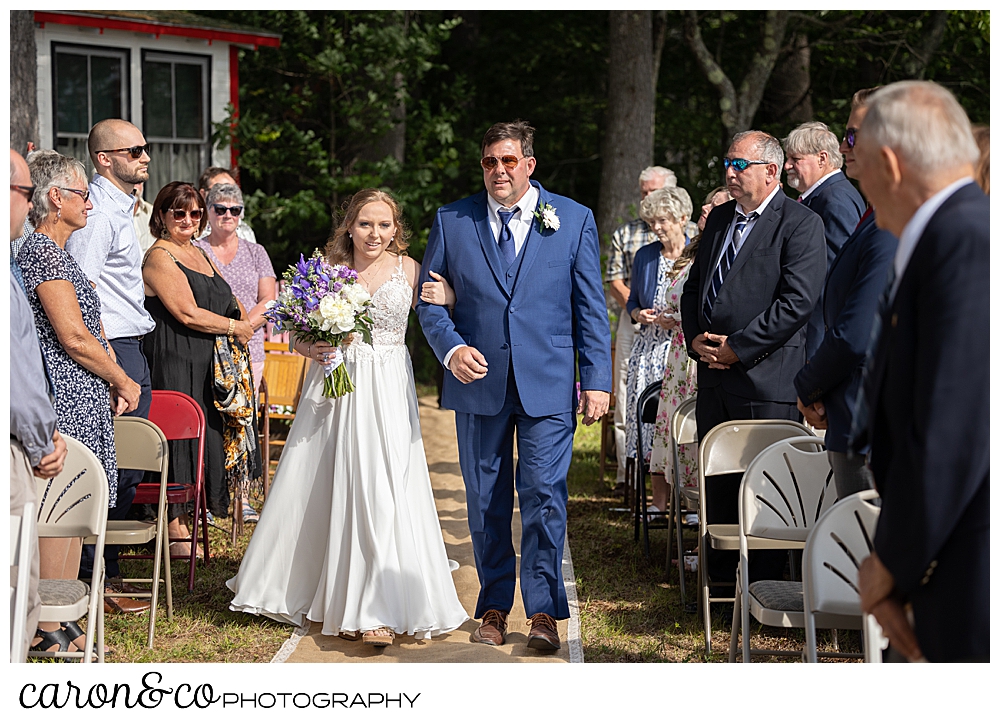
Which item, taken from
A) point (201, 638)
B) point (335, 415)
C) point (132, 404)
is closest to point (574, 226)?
point (335, 415)

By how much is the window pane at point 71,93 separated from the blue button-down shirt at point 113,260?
22.5 ft

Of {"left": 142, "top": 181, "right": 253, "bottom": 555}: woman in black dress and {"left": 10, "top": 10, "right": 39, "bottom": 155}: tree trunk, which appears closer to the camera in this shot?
{"left": 142, "top": 181, "right": 253, "bottom": 555}: woman in black dress

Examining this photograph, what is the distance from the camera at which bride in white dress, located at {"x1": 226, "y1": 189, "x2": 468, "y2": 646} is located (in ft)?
15.6

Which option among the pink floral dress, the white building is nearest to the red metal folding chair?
the pink floral dress

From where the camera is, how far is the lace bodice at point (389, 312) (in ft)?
16.3

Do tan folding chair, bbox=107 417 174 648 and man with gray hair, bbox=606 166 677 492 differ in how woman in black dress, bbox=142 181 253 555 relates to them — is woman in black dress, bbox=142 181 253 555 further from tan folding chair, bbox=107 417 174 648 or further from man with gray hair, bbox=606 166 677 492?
man with gray hair, bbox=606 166 677 492

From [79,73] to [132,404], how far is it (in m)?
8.14

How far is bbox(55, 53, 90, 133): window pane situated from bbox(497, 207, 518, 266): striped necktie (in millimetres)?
8490

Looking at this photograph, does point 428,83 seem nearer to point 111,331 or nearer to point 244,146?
point 244,146

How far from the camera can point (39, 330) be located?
4.24 meters

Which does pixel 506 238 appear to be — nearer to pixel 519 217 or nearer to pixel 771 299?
pixel 519 217

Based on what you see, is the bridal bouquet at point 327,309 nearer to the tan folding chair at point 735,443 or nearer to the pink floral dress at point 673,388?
the tan folding chair at point 735,443

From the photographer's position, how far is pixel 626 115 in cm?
1445

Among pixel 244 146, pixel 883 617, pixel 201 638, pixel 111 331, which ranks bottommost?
pixel 201 638
